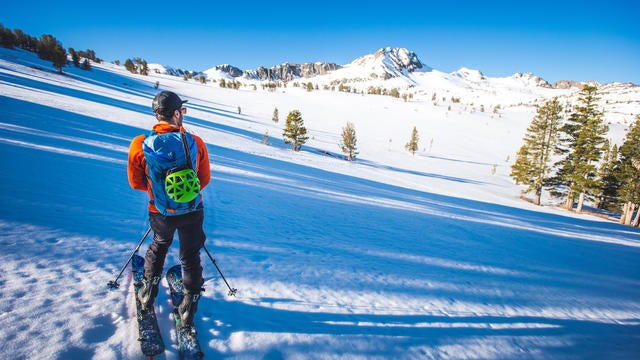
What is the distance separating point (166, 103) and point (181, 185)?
0.81 metres

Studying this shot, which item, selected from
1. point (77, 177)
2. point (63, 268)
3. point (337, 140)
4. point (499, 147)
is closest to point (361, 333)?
point (63, 268)

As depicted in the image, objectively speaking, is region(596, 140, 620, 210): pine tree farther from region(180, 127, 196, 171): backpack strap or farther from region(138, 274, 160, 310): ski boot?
region(138, 274, 160, 310): ski boot

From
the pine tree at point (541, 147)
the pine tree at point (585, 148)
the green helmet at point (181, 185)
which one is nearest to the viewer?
the green helmet at point (181, 185)

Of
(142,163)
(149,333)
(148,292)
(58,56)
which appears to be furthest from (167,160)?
(58,56)

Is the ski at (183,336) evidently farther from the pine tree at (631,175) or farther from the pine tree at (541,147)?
the pine tree at (631,175)

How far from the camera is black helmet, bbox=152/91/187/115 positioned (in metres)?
2.42

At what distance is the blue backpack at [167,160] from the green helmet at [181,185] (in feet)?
0.15

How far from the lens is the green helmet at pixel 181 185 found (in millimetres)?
2281

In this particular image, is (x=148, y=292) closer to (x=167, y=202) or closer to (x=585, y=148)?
(x=167, y=202)

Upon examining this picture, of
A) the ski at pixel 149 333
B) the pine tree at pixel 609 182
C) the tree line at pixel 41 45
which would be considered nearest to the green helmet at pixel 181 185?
the ski at pixel 149 333

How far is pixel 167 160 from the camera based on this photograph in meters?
2.31

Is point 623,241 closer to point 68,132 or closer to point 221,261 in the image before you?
point 221,261

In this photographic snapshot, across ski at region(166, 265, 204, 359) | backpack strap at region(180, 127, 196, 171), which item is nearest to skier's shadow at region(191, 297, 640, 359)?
ski at region(166, 265, 204, 359)

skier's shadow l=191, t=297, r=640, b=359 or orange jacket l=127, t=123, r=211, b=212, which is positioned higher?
orange jacket l=127, t=123, r=211, b=212
